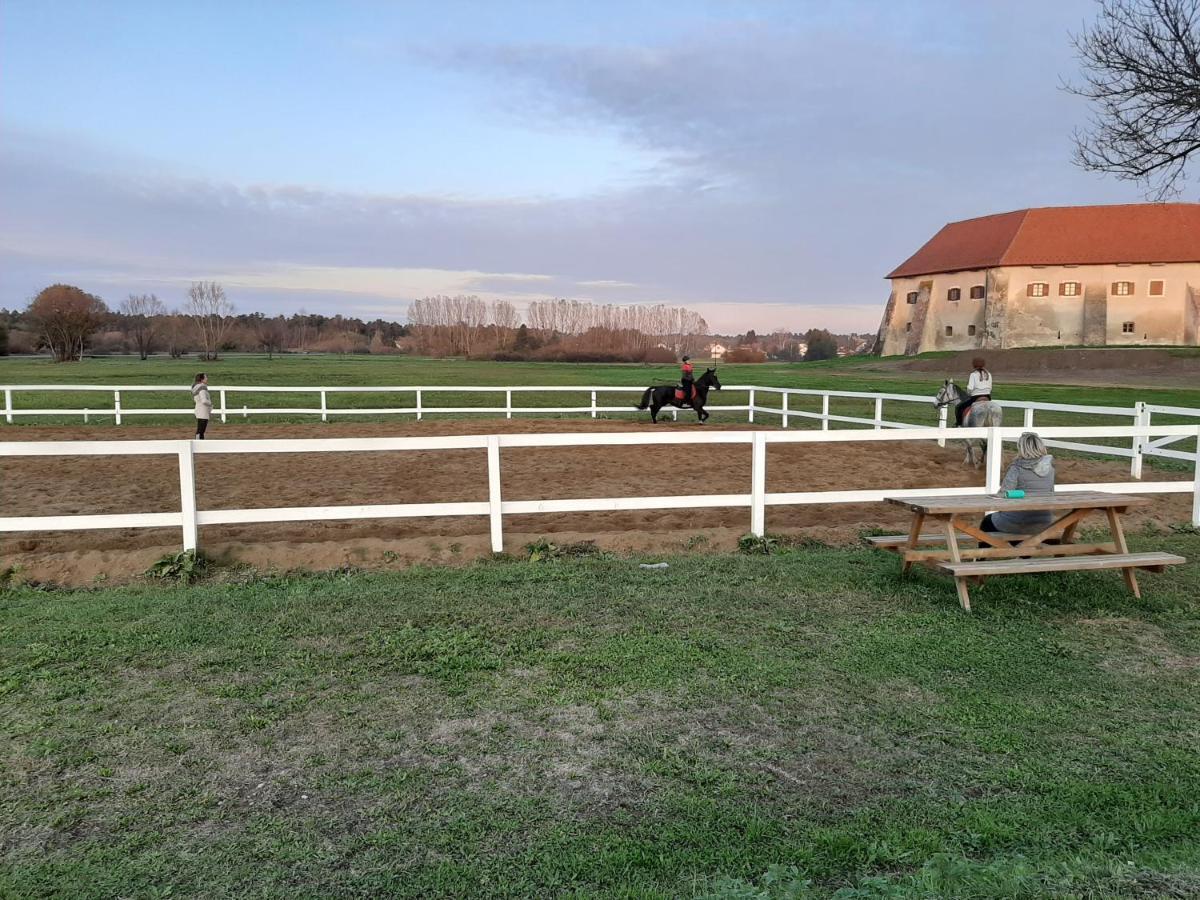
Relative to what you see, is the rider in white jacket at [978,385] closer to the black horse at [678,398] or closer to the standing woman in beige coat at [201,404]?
the black horse at [678,398]

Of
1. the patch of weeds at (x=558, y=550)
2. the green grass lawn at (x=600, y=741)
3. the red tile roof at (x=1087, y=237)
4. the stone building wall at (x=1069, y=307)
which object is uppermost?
the red tile roof at (x=1087, y=237)

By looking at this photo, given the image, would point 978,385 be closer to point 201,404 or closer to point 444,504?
point 444,504

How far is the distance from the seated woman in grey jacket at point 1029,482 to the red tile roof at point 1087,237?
61.7 m

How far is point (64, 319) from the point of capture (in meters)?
85.6

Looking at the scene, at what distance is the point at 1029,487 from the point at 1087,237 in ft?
214

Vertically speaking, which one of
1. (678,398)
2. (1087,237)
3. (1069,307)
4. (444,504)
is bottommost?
(444,504)

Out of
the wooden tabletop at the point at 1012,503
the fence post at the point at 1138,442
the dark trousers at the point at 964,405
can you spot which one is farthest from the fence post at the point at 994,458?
the dark trousers at the point at 964,405

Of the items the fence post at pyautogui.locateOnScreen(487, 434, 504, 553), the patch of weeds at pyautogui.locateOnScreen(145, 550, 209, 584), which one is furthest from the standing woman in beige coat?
the fence post at pyautogui.locateOnScreen(487, 434, 504, 553)

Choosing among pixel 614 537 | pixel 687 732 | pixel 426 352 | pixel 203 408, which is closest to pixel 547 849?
pixel 687 732

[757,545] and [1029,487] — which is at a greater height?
[1029,487]

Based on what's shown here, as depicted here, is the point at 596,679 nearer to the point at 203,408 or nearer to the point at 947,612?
the point at 947,612

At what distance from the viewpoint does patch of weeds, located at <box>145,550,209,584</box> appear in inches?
254

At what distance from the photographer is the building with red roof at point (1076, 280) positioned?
57438mm

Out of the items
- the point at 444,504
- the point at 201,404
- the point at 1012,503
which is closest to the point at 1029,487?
the point at 1012,503
